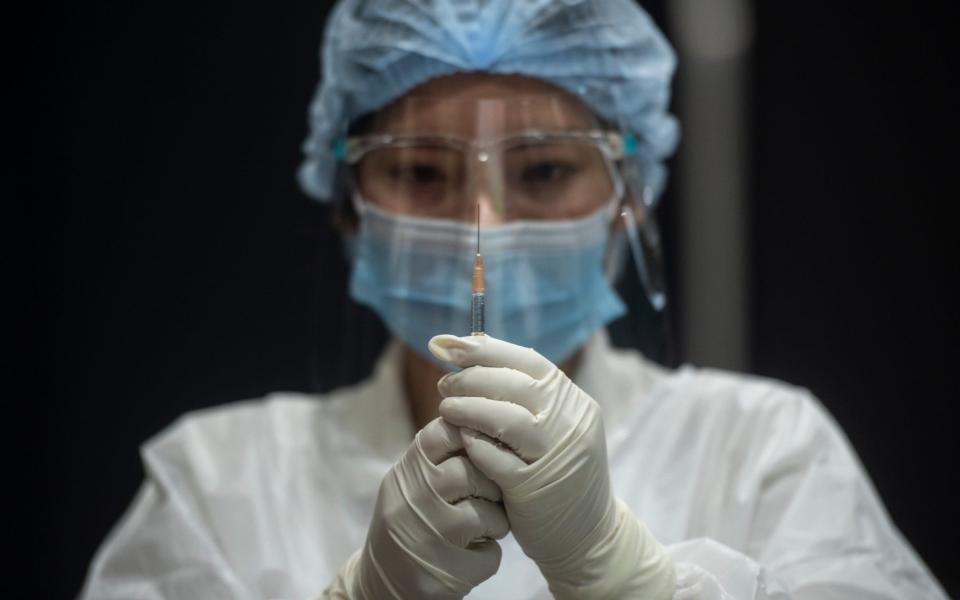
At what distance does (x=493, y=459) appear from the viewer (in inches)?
31.9

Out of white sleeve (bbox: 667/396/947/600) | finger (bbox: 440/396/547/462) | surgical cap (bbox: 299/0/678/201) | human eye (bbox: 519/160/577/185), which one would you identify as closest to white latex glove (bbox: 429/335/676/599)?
finger (bbox: 440/396/547/462)

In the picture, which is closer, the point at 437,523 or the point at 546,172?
the point at 437,523

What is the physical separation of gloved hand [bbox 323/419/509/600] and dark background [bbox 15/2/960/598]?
3.05 ft

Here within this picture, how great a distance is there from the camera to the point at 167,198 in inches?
70.9

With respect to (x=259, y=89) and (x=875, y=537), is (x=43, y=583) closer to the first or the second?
(x=259, y=89)

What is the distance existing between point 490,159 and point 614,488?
425mm

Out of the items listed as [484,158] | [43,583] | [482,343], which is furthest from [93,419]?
[482,343]

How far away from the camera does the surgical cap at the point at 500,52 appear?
44.3 inches

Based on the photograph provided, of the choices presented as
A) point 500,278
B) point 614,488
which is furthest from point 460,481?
point 614,488

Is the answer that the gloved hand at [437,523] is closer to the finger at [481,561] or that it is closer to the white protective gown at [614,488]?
the finger at [481,561]

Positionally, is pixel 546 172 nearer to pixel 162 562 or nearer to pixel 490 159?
pixel 490 159

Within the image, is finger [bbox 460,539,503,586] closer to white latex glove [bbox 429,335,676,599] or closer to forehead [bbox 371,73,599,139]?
white latex glove [bbox 429,335,676,599]

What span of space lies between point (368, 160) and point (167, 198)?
0.77 m

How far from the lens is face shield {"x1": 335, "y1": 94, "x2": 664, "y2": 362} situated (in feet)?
3.43
